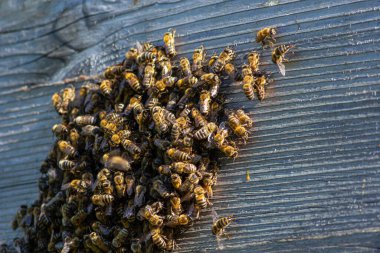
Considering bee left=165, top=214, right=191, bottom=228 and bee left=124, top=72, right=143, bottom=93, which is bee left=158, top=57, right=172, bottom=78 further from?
bee left=165, top=214, right=191, bottom=228

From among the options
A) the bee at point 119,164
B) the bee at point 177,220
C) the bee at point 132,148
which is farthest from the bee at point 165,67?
the bee at point 177,220

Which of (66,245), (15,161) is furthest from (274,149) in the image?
(15,161)

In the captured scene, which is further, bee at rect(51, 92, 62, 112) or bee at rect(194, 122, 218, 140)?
bee at rect(51, 92, 62, 112)

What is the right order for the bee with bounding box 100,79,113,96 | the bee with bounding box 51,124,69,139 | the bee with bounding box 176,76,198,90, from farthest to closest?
the bee with bounding box 51,124,69,139 < the bee with bounding box 100,79,113,96 < the bee with bounding box 176,76,198,90

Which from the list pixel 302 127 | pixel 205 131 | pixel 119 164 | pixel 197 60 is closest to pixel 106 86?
pixel 119 164

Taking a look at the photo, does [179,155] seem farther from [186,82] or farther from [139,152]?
[186,82]

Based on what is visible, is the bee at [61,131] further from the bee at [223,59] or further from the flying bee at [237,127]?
the flying bee at [237,127]

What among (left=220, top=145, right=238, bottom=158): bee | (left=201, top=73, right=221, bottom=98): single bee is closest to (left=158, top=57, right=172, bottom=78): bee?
(left=201, top=73, right=221, bottom=98): single bee
